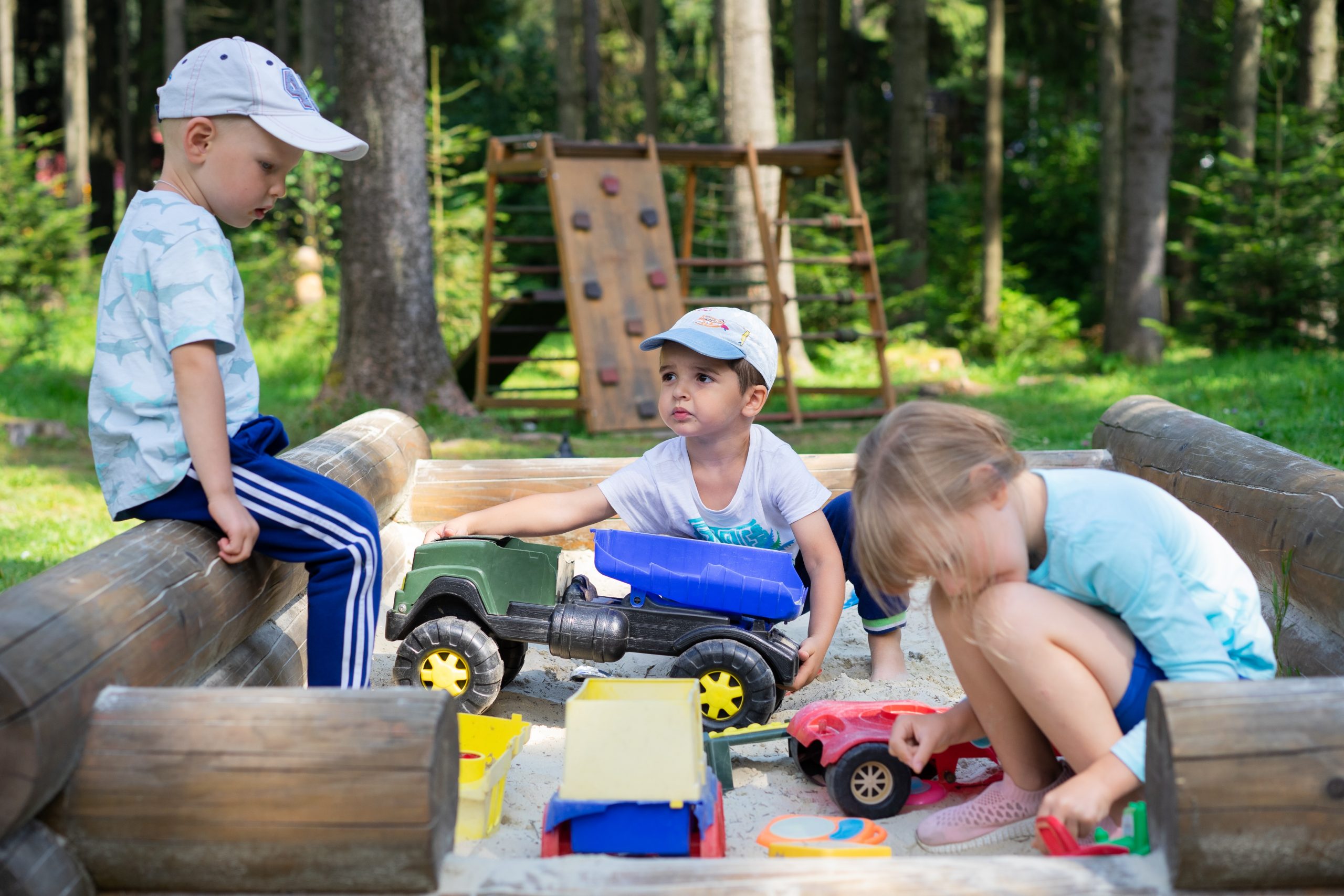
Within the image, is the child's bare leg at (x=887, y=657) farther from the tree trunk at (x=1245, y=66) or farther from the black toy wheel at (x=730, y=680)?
the tree trunk at (x=1245, y=66)

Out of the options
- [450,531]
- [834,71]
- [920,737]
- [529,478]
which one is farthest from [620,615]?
[834,71]

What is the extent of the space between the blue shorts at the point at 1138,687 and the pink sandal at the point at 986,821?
0.20 m

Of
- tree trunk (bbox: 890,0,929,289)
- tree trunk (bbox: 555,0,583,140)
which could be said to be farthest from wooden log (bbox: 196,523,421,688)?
tree trunk (bbox: 555,0,583,140)

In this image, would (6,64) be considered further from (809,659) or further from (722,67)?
(809,659)

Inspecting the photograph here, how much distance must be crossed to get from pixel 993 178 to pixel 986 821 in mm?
13357

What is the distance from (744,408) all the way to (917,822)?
1.09 m

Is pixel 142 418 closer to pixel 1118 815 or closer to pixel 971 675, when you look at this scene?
pixel 971 675

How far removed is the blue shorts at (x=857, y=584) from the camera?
2865 mm

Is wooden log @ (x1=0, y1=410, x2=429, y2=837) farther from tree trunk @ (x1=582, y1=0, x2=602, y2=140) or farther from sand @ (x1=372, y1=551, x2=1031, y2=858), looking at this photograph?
tree trunk @ (x1=582, y1=0, x2=602, y2=140)

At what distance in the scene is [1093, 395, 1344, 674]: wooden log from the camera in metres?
2.43

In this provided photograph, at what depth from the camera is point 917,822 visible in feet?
7.04

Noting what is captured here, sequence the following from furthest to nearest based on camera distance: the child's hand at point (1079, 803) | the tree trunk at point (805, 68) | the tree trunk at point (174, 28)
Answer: the tree trunk at point (805, 68), the tree trunk at point (174, 28), the child's hand at point (1079, 803)

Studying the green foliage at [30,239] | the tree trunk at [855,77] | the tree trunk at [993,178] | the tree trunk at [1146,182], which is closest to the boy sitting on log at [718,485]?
the tree trunk at [1146,182]

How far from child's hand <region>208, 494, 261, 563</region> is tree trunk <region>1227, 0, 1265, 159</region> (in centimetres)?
1167
